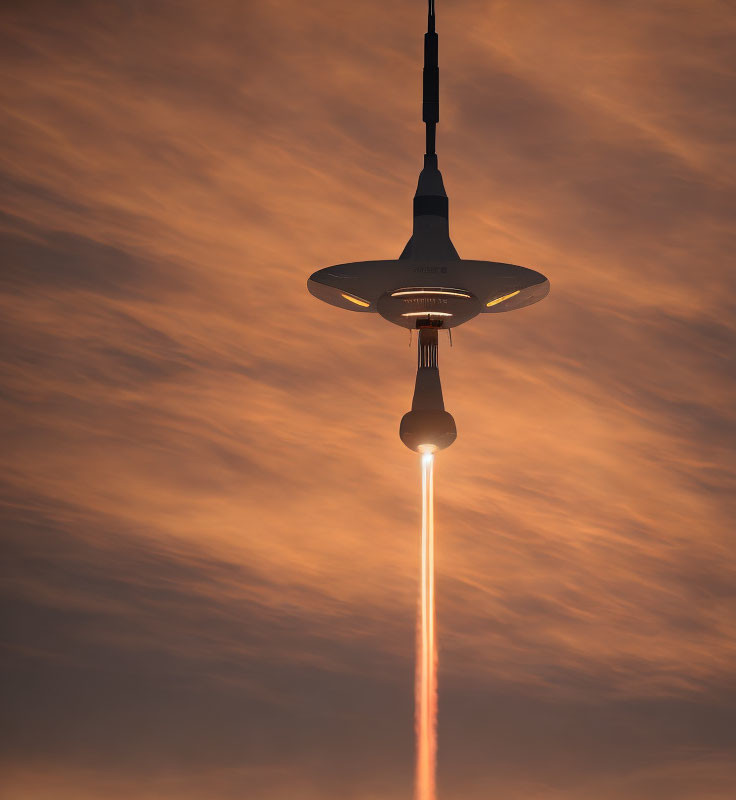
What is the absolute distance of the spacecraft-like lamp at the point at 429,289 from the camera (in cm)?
1962

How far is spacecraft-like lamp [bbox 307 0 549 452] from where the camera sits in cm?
1962

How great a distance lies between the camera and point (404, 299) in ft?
65.6

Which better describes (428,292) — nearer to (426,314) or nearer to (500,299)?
(426,314)

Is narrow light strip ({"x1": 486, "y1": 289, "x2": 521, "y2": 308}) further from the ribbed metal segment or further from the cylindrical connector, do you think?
the cylindrical connector

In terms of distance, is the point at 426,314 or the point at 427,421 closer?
the point at 427,421

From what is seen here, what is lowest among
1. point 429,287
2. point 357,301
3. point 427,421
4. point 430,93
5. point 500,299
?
point 427,421

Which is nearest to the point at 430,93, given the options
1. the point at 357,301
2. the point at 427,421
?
the point at 357,301

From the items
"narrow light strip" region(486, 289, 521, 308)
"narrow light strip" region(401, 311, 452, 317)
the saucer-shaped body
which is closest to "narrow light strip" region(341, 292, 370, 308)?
the saucer-shaped body

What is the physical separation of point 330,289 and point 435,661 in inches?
542

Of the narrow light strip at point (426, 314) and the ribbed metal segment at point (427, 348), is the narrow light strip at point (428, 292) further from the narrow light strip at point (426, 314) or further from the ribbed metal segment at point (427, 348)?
the ribbed metal segment at point (427, 348)

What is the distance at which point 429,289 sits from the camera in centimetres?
1975

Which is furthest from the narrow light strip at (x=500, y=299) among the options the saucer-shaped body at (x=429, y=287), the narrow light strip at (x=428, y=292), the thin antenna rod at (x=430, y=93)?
the thin antenna rod at (x=430, y=93)

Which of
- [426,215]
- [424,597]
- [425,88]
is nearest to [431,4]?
[425,88]

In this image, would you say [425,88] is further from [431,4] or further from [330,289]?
[330,289]
